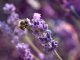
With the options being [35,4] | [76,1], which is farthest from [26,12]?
[76,1]

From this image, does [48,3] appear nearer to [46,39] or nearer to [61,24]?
[61,24]

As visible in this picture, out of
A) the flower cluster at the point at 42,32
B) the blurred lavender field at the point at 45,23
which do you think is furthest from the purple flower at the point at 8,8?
the flower cluster at the point at 42,32

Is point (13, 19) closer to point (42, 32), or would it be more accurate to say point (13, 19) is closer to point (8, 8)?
point (8, 8)

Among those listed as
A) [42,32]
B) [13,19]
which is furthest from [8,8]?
[42,32]

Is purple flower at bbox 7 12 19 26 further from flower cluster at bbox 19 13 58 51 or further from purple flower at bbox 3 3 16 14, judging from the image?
flower cluster at bbox 19 13 58 51

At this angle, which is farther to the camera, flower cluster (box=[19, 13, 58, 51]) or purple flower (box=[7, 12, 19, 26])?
purple flower (box=[7, 12, 19, 26])

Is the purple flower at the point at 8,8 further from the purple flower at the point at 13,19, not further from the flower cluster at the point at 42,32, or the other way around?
the flower cluster at the point at 42,32

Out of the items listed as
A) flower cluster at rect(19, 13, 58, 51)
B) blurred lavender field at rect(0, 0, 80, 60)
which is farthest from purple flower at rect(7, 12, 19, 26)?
flower cluster at rect(19, 13, 58, 51)

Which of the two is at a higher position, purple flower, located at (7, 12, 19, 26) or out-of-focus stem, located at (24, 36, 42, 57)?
purple flower, located at (7, 12, 19, 26)

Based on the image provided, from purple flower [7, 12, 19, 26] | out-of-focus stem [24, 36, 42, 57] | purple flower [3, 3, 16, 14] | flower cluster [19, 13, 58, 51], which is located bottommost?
flower cluster [19, 13, 58, 51]
